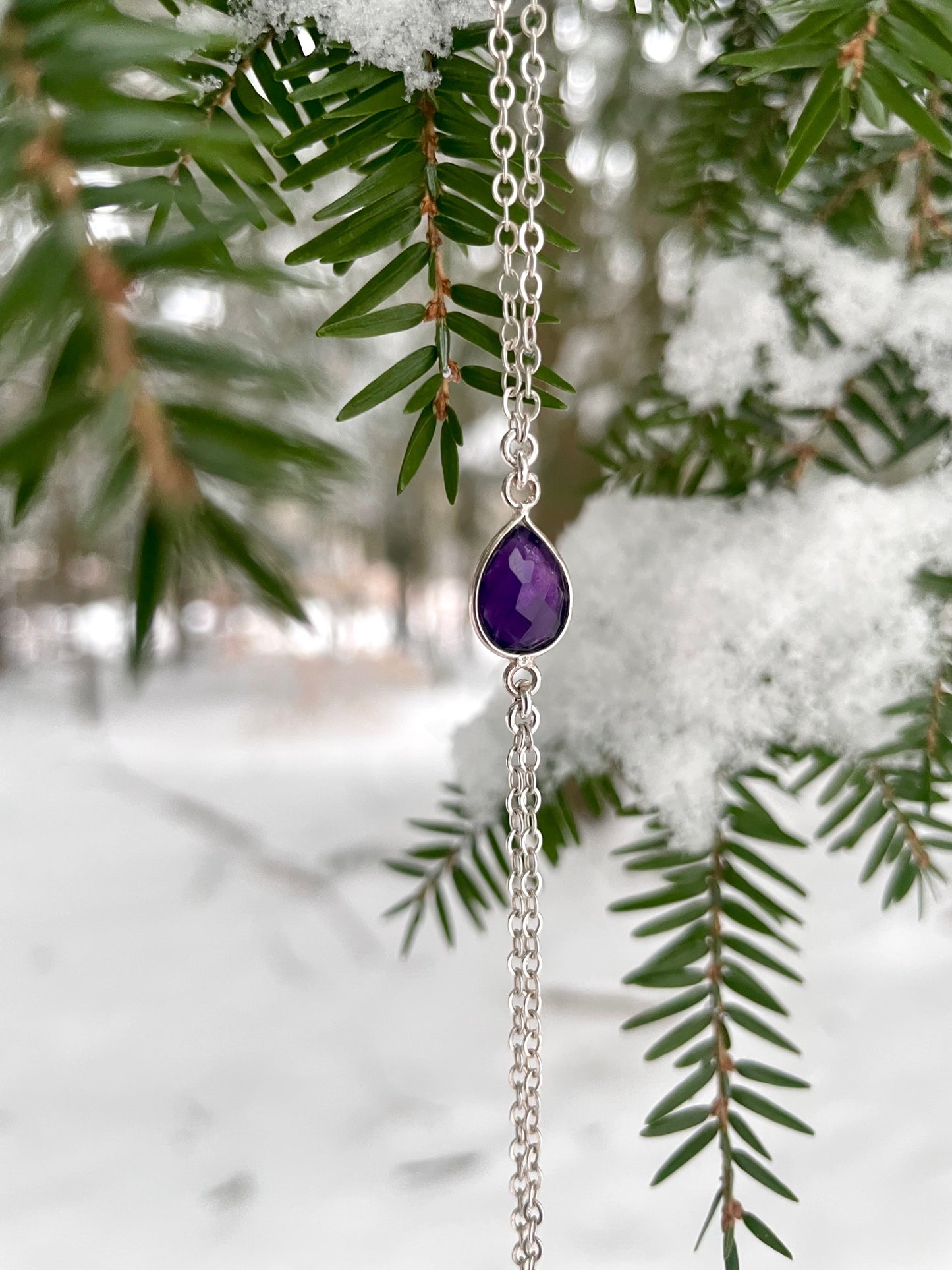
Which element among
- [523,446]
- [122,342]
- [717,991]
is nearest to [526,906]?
[717,991]

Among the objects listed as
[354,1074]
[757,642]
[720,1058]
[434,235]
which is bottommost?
[354,1074]

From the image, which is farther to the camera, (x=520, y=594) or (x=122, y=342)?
(x=520, y=594)

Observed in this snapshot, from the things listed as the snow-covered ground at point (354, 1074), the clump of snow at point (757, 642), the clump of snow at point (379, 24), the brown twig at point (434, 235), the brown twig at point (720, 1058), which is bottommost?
the snow-covered ground at point (354, 1074)

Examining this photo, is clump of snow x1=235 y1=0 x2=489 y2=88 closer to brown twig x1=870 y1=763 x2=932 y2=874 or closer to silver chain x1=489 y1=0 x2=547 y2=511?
silver chain x1=489 y1=0 x2=547 y2=511

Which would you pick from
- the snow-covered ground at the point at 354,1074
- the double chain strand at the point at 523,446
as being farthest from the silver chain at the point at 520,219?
the snow-covered ground at the point at 354,1074

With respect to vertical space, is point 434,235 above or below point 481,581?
above

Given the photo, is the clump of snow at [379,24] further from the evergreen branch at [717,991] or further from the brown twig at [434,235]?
the evergreen branch at [717,991]

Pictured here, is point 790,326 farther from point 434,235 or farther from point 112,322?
point 112,322
